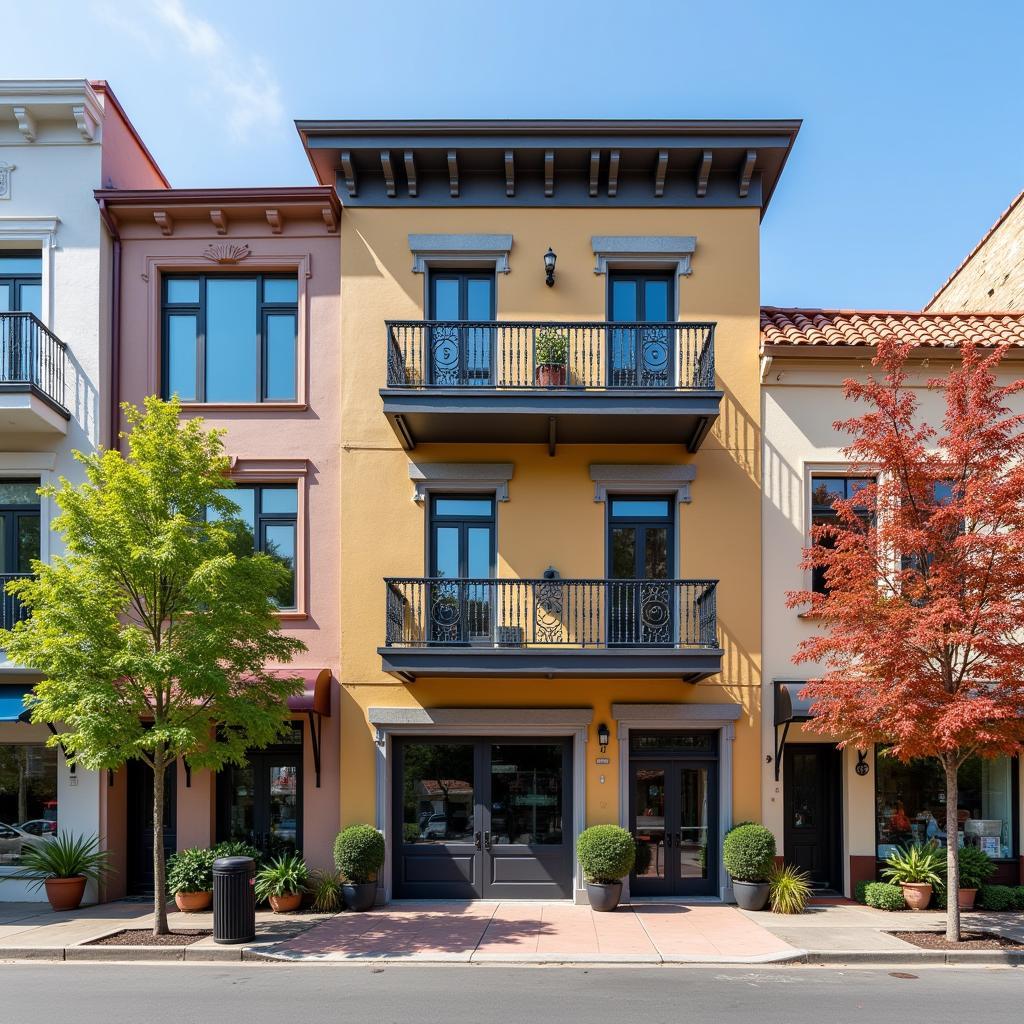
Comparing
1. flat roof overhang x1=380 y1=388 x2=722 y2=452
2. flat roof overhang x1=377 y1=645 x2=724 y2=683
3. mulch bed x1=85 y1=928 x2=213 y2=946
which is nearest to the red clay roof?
flat roof overhang x1=380 y1=388 x2=722 y2=452

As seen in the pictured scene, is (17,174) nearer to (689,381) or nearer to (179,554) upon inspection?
(179,554)

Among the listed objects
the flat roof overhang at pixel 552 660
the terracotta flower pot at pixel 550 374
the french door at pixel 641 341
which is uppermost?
the french door at pixel 641 341

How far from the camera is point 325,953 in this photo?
1042cm

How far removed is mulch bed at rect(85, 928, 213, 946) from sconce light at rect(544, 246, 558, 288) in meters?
10.8

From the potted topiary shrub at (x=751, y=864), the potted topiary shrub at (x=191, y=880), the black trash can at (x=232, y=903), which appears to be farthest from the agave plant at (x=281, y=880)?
the potted topiary shrub at (x=751, y=864)

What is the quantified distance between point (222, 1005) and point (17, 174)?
13168mm

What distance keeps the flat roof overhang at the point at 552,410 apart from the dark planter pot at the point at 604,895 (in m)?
6.65

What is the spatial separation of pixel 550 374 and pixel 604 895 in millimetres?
7786

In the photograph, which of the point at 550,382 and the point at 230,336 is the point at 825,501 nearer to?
the point at 550,382

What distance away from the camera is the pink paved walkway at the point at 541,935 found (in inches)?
408

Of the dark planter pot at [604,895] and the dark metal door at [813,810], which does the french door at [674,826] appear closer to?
the dark planter pot at [604,895]

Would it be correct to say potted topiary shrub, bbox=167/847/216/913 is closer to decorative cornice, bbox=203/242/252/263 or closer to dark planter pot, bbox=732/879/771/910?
dark planter pot, bbox=732/879/771/910

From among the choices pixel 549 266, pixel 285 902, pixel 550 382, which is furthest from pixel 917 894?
pixel 549 266

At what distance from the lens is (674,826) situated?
44.4 ft
